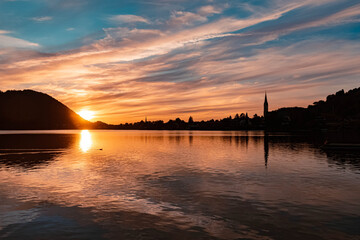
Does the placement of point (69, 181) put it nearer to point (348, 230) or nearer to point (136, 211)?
point (136, 211)

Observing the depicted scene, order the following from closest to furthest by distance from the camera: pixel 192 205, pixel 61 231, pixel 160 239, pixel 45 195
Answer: pixel 160 239 < pixel 61 231 < pixel 192 205 < pixel 45 195

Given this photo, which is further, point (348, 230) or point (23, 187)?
point (23, 187)

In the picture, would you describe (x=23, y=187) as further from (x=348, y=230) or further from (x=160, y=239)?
(x=348, y=230)

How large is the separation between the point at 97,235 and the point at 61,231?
2.72 metres

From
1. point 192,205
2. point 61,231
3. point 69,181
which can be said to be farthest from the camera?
point 69,181

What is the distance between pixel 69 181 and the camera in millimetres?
36062

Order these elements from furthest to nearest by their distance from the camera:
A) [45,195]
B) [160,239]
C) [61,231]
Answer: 1. [45,195]
2. [61,231]
3. [160,239]

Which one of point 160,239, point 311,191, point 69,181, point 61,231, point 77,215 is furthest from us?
point 69,181

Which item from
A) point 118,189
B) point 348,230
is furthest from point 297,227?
point 118,189

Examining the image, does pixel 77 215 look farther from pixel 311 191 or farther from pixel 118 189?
pixel 311 191

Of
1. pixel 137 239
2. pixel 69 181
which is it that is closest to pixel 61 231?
pixel 137 239

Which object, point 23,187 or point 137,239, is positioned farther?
point 23,187

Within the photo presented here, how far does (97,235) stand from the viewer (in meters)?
18.1

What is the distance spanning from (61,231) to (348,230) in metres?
19.4
